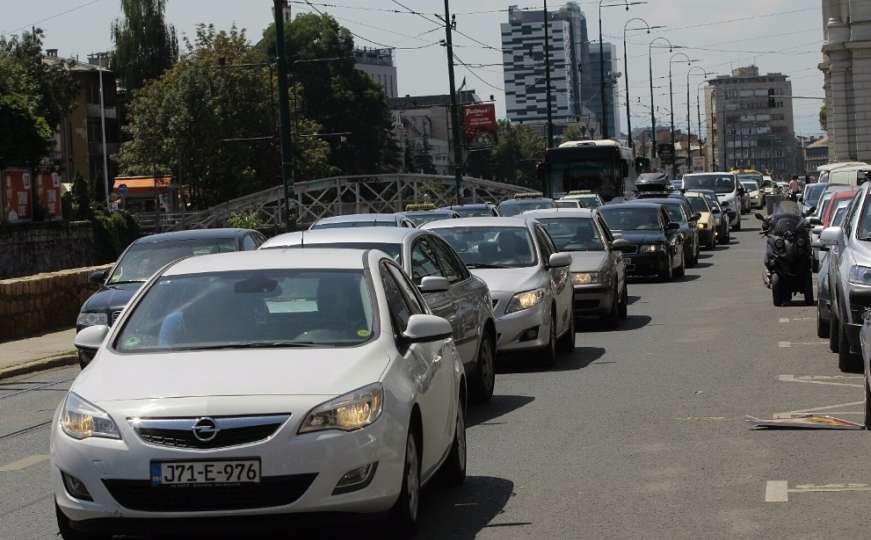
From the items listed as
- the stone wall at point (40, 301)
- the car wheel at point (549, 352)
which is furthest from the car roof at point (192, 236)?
the stone wall at point (40, 301)

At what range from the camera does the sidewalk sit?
20.3 metres

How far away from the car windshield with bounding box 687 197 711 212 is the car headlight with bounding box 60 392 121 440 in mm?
42595

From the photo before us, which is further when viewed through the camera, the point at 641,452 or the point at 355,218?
the point at 355,218

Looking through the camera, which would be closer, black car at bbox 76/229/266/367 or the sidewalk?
black car at bbox 76/229/266/367

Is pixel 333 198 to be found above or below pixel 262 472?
below

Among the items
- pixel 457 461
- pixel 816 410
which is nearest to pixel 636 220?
pixel 816 410

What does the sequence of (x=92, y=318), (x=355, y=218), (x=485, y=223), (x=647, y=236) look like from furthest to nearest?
(x=647, y=236), (x=355, y=218), (x=485, y=223), (x=92, y=318)

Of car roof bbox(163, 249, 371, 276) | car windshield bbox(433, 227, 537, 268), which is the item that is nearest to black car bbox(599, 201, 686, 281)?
car windshield bbox(433, 227, 537, 268)

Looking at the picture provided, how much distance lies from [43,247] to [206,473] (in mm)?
51224

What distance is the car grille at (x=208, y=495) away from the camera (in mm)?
7383

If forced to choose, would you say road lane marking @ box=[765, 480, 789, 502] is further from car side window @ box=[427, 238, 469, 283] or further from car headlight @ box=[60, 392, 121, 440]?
car side window @ box=[427, 238, 469, 283]

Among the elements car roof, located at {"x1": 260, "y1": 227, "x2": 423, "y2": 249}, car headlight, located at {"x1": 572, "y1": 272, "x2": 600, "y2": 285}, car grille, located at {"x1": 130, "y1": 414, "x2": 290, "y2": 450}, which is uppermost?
car roof, located at {"x1": 260, "y1": 227, "x2": 423, "y2": 249}

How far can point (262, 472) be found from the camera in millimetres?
7348

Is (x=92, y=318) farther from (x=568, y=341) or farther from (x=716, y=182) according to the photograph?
(x=716, y=182)
